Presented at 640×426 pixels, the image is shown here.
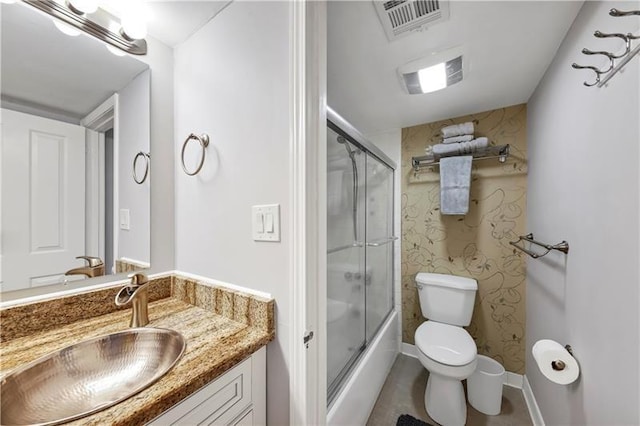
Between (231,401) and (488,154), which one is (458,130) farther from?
(231,401)

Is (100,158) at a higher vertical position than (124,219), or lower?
higher

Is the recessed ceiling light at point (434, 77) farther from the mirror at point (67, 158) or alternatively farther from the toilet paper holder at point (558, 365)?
the toilet paper holder at point (558, 365)

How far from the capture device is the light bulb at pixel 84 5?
84 centimetres

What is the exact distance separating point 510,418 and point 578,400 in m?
0.75

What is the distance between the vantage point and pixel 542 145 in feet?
4.85

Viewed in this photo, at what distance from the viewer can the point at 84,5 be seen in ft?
2.80

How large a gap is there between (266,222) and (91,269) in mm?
729

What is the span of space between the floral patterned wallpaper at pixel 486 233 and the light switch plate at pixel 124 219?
81.7 inches

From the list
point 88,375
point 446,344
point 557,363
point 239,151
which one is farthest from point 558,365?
point 88,375

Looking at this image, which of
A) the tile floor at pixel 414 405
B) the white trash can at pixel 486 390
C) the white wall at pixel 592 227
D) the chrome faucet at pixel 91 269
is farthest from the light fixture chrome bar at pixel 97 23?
the white trash can at pixel 486 390

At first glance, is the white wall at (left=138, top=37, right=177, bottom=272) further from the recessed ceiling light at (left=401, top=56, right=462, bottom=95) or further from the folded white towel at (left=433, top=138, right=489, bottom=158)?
the folded white towel at (left=433, top=138, right=489, bottom=158)

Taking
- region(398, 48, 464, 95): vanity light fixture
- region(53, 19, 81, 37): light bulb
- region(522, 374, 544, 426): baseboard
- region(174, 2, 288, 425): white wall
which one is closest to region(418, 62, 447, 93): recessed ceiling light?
region(398, 48, 464, 95): vanity light fixture

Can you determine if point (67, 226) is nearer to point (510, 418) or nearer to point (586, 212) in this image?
point (586, 212)

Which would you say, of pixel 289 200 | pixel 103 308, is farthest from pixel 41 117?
pixel 289 200
